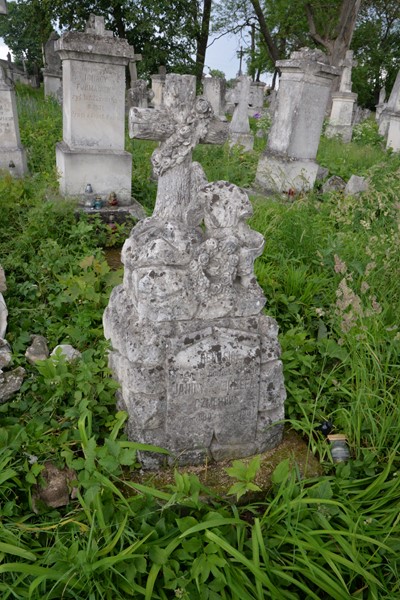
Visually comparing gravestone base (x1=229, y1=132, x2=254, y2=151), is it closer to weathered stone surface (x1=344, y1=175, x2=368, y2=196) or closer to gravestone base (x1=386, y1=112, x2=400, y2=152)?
gravestone base (x1=386, y1=112, x2=400, y2=152)

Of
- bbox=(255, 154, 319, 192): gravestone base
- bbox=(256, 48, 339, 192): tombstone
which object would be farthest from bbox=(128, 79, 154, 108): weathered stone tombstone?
bbox=(255, 154, 319, 192): gravestone base

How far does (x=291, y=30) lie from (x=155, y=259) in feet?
97.7

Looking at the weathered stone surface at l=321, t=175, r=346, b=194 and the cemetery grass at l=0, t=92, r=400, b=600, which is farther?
the weathered stone surface at l=321, t=175, r=346, b=194

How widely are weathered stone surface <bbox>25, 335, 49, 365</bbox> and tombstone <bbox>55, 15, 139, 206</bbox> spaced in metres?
3.28

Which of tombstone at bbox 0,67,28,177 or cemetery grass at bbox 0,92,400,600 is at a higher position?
tombstone at bbox 0,67,28,177

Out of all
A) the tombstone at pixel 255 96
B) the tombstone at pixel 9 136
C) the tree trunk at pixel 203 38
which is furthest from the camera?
the tree trunk at pixel 203 38

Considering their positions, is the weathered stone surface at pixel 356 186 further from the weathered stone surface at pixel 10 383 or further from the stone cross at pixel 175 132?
the weathered stone surface at pixel 10 383

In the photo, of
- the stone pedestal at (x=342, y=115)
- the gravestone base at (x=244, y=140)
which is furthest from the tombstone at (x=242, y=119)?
the stone pedestal at (x=342, y=115)

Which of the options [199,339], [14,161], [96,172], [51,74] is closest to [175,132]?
[199,339]

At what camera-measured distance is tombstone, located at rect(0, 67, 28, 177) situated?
680cm

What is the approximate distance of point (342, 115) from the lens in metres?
16.1

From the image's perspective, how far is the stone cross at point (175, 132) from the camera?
2.75m

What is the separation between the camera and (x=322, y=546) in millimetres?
2008

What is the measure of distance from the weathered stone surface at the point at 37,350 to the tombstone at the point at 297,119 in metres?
5.03
